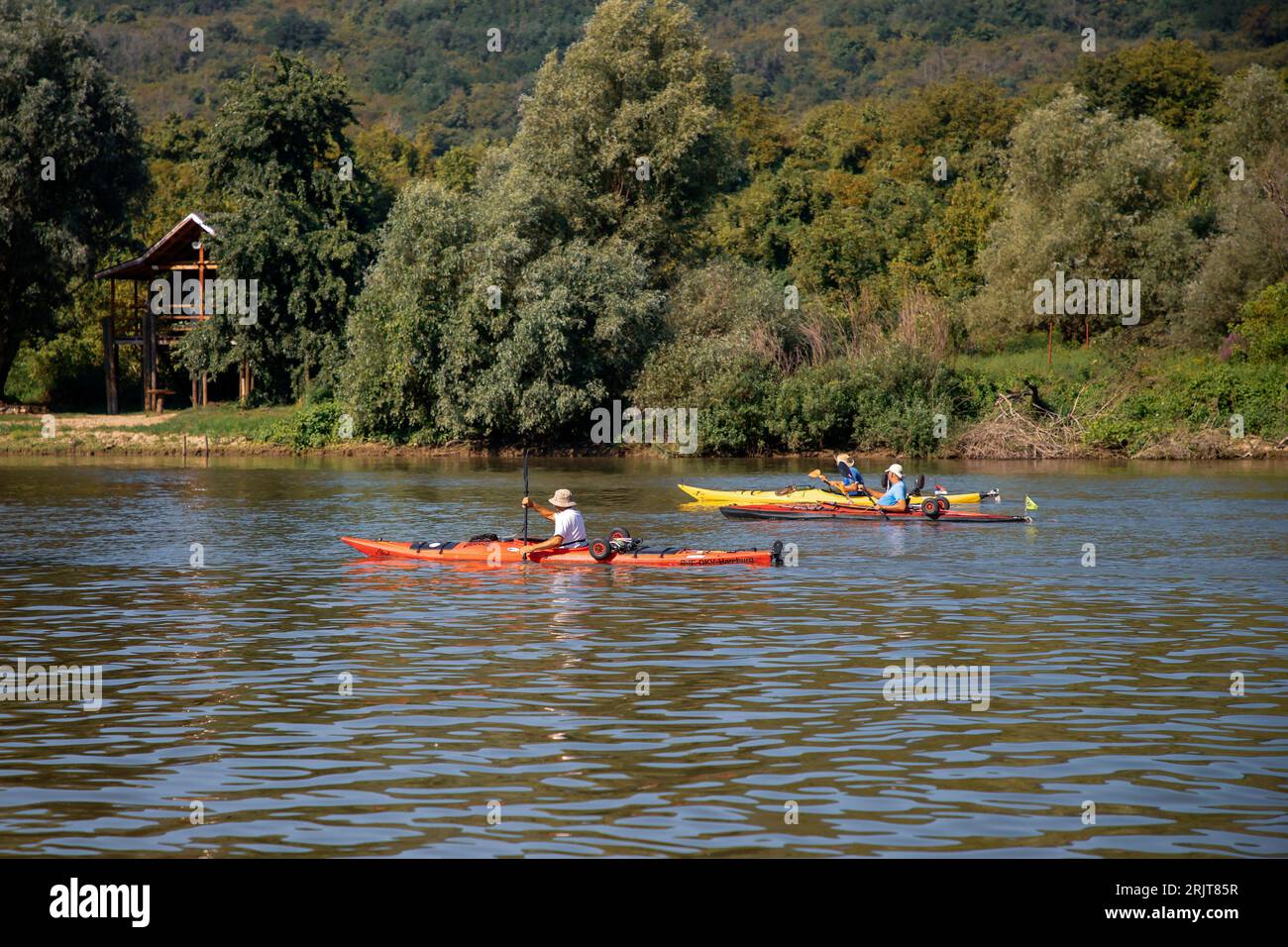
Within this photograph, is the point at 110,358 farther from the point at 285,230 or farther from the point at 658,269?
the point at 658,269

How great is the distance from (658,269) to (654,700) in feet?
146

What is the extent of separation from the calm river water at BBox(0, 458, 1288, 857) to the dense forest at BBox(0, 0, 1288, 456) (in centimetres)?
2310

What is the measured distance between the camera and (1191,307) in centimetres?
5356

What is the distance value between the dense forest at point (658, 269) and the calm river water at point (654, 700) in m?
23.1

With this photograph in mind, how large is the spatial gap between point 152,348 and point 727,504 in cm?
3595

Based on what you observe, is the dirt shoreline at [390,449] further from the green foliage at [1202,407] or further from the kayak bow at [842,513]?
the kayak bow at [842,513]

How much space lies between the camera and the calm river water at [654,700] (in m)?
9.75

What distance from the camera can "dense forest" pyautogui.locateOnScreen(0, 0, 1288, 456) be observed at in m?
50.9

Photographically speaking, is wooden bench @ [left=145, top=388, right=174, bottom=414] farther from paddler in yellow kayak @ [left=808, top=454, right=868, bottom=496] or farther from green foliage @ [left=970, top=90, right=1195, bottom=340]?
paddler in yellow kayak @ [left=808, top=454, right=868, bottom=496]

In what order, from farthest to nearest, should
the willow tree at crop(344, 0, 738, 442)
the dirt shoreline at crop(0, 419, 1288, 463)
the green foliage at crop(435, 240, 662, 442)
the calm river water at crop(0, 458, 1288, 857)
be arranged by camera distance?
1. the willow tree at crop(344, 0, 738, 442)
2. the green foliage at crop(435, 240, 662, 442)
3. the dirt shoreline at crop(0, 419, 1288, 463)
4. the calm river water at crop(0, 458, 1288, 857)

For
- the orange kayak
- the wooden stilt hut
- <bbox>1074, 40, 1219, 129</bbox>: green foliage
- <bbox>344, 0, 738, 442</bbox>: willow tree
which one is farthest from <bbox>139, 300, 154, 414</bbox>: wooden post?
<bbox>1074, 40, 1219, 129</bbox>: green foliage

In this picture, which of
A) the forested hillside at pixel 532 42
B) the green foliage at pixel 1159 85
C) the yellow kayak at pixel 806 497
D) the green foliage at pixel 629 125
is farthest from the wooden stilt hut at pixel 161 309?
the forested hillside at pixel 532 42
